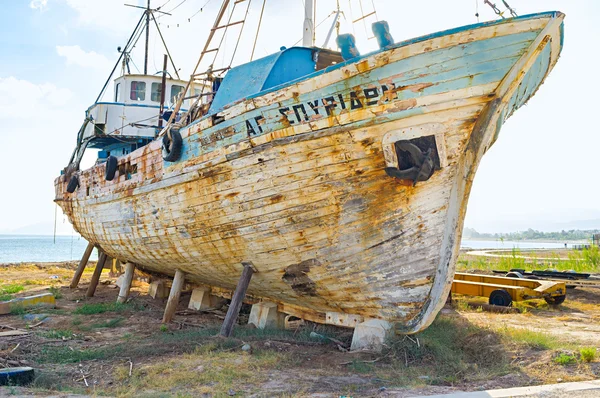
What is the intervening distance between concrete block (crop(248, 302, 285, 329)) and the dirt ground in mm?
304

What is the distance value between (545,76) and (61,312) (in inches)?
400

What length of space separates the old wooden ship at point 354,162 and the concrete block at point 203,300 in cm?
236

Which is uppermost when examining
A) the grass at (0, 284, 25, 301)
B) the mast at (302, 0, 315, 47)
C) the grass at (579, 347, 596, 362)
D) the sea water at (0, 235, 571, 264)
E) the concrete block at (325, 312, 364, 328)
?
the mast at (302, 0, 315, 47)

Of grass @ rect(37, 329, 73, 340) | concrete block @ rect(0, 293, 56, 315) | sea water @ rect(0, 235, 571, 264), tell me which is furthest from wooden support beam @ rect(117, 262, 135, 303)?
sea water @ rect(0, 235, 571, 264)

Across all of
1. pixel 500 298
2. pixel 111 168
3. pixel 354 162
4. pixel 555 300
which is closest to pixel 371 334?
pixel 354 162

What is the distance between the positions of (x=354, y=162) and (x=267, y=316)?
3404mm

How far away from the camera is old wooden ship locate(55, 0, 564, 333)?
5.45 metres

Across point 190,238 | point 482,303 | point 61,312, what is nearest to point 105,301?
point 61,312

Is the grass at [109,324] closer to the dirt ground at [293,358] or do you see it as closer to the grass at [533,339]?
the dirt ground at [293,358]

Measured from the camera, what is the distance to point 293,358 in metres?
6.31

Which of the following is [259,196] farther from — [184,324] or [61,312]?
[61,312]

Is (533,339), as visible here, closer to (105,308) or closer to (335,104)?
(335,104)

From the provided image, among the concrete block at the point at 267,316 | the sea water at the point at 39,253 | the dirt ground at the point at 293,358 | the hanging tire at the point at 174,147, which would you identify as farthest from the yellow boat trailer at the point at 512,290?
the sea water at the point at 39,253

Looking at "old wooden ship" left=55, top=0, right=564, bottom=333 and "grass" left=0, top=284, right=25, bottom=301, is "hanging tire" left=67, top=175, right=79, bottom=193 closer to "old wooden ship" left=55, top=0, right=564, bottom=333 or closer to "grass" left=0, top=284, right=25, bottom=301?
"grass" left=0, top=284, right=25, bottom=301
